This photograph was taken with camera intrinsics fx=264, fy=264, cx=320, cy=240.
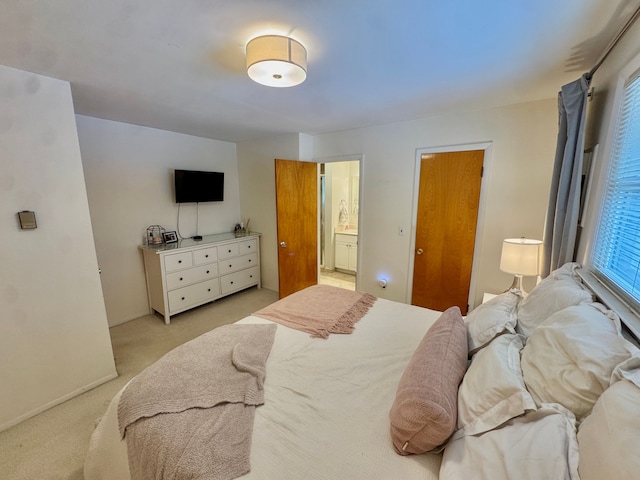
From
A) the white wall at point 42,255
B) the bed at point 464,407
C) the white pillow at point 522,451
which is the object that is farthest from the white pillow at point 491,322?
the white wall at point 42,255

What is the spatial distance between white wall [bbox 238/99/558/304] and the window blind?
1.00m

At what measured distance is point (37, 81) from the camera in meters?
1.74

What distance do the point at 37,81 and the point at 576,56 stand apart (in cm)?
340

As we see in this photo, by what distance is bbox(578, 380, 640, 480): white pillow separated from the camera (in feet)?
1.78

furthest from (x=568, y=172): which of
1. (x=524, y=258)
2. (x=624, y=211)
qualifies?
(x=524, y=258)

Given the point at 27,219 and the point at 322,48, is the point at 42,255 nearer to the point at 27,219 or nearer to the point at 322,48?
the point at 27,219

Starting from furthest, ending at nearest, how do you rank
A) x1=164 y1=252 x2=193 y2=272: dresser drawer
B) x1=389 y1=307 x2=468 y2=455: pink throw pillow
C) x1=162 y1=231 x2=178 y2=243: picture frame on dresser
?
x1=162 y1=231 x2=178 y2=243: picture frame on dresser
x1=164 y1=252 x2=193 y2=272: dresser drawer
x1=389 y1=307 x2=468 y2=455: pink throw pillow

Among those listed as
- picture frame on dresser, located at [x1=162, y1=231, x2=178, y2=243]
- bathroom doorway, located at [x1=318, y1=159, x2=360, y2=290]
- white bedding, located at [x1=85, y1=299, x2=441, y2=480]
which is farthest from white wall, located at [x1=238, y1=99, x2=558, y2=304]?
white bedding, located at [x1=85, y1=299, x2=441, y2=480]

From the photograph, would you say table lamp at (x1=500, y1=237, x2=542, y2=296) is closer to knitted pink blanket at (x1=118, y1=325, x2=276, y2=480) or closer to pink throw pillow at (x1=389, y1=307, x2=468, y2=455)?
pink throw pillow at (x1=389, y1=307, x2=468, y2=455)

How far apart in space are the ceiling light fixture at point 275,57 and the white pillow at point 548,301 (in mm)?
1731

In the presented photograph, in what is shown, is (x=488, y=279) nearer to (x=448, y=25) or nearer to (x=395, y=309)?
(x=395, y=309)

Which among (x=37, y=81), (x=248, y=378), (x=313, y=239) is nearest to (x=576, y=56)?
(x=248, y=378)

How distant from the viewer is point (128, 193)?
3111 millimetres

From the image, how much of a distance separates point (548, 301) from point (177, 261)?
3.39m
